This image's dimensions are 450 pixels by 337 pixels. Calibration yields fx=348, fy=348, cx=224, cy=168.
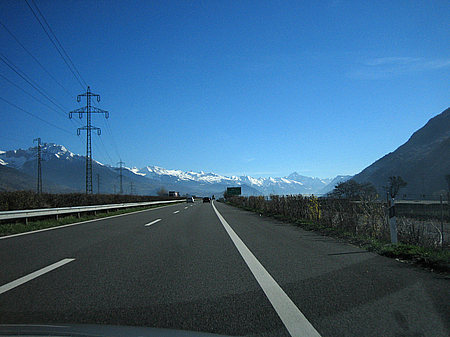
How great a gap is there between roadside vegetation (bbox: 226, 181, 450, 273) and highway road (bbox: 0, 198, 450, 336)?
57cm

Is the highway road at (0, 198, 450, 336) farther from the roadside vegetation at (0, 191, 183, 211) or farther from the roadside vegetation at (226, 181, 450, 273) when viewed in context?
the roadside vegetation at (0, 191, 183, 211)

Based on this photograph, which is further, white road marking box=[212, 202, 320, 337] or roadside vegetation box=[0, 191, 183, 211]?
roadside vegetation box=[0, 191, 183, 211]

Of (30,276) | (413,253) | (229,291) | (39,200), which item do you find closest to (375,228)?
(413,253)

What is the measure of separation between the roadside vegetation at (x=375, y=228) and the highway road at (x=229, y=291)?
1.86ft

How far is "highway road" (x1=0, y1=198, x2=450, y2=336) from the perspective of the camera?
10.9 ft

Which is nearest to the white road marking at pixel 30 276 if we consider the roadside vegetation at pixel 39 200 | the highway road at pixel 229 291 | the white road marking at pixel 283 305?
the highway road at pixel 229 291

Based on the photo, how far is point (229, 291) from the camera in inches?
176

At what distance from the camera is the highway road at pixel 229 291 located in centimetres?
334

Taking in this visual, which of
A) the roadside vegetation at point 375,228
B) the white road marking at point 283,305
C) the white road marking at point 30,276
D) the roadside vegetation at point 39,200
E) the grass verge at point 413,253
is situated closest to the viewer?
the white road marking at point 283,305

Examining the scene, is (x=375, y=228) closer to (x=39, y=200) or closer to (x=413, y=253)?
(x=413, y=253)

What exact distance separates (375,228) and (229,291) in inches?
287

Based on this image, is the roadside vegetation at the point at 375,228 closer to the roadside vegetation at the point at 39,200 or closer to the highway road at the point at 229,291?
the highway road at the point at 229,291

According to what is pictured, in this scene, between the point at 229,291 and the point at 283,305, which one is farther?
the point at 229,291

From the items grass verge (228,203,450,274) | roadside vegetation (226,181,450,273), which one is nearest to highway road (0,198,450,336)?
grass verge (228,203,450,274)
